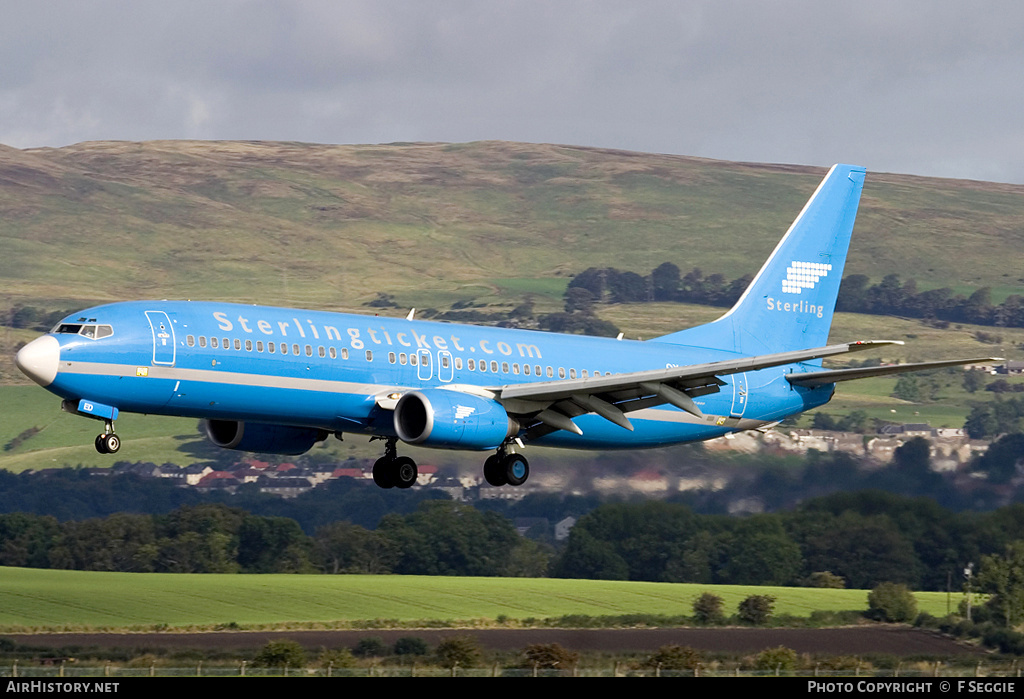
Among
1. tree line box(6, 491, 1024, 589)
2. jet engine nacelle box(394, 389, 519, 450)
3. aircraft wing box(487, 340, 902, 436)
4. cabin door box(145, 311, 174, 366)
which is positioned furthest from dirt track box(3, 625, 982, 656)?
cabin door box(145, 311, 174, 366)

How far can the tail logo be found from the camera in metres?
59.8

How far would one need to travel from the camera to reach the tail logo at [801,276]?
196ft

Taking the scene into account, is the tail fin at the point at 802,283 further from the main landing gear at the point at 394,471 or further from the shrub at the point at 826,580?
the shrub at the point at 826,580

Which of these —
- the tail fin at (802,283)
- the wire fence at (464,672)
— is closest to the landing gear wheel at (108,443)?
the wire fence at (464,672)

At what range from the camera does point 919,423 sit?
16350cm

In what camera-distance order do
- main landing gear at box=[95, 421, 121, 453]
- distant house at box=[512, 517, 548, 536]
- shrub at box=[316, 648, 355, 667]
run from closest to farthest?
main landing gear at box=[95, 421, 121, 453], shrub at box=[316, 648, 355, 667], distant house at box=[512, 517, 548, 536]

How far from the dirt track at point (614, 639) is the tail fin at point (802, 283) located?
1973cm

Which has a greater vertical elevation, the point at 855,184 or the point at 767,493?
the point at 855,184

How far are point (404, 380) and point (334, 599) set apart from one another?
43333 mm

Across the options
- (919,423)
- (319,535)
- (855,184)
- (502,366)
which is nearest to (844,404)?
(919,423)

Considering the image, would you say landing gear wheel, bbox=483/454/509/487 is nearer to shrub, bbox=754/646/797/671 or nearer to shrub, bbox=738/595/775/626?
shrub, bbox=754/646/797/671

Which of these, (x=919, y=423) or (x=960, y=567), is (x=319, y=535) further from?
(x=919, y=423)
